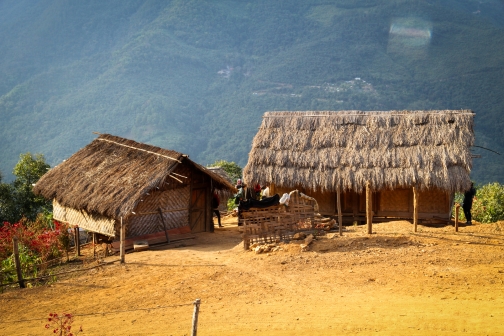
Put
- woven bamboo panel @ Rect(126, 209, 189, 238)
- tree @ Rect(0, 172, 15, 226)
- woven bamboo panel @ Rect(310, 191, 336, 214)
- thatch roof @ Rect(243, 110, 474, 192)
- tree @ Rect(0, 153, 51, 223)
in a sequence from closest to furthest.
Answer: woven bamboo panel @ Rect(126, 209, 189, 238), thatch roof @ Rect(243, 110, 474, 192), woven bamboo panel @ Rect(310, 191, 336, 214), tree @ Rect(0, 172, 15, 226), tree @ Rect(0, 153, 51, 223)

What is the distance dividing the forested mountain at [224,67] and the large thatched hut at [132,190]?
43.0 m

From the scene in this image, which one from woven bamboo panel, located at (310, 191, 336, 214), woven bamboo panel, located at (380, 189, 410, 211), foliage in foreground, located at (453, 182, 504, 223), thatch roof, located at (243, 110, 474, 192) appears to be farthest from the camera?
foliage in foreground, located at (453, 182, 504, 223)

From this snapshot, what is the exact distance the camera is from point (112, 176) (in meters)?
17.3

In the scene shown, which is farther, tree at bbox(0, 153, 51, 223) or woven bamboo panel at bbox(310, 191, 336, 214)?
tree at bbox(0, 153, 51, 223)

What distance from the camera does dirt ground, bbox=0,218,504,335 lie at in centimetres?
892

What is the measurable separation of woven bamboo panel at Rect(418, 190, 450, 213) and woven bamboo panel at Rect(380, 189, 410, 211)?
0.46 metres

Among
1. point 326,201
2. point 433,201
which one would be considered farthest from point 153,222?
point 433,201

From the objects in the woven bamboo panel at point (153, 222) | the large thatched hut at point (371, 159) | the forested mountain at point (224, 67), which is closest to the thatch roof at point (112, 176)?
the woven bamboo panel at point (153, 222)

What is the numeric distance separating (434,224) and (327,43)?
268 feet

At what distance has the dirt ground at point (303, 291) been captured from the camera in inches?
351

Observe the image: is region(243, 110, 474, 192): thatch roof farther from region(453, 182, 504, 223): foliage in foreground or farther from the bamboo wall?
region(453, 182, 504, 223): foliage in foreground

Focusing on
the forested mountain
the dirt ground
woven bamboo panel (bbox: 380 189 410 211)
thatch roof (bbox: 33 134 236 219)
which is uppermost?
→ the forested mountain

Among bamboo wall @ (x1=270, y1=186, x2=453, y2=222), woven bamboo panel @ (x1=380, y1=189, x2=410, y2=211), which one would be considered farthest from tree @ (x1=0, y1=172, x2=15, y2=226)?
woven bamboo panel @ (x1=380, y1=189, x2=410, y2=211)

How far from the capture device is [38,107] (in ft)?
304
